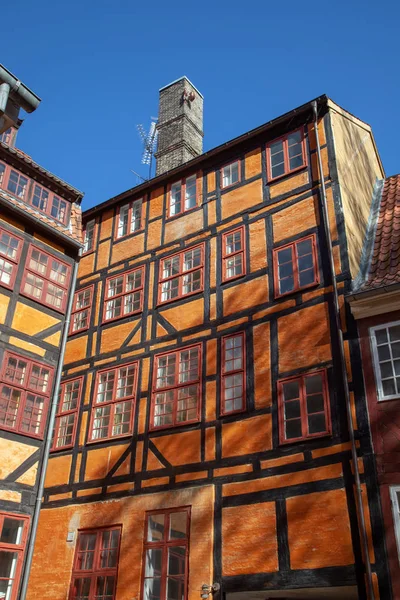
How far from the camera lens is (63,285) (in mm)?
15523

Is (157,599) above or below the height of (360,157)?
below

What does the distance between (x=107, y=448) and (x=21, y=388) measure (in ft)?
8.43

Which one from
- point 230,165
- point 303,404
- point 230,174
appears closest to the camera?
point 303,404

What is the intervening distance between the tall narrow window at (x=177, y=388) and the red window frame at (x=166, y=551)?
1907 mm

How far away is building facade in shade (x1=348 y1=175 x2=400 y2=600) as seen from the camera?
34.8ft

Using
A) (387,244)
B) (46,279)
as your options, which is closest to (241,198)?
(387,244)

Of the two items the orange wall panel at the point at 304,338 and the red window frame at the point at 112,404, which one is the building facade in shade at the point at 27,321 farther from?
the orange wall panel at the point at 304,338

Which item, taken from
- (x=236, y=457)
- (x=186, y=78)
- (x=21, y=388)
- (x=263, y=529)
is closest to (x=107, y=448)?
(x=21, y=388)

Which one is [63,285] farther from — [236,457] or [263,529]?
[263,529]

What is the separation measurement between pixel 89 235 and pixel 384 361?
10.2m

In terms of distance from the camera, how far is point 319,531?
1120 centimetres

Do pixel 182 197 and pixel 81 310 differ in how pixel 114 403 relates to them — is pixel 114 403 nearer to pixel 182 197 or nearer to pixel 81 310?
pixel 81 310

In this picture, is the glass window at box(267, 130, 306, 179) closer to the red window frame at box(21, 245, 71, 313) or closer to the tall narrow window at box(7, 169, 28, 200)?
the red window frame at box(21, 245, 71, 313)

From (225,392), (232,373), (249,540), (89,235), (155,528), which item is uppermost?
(89,235)
